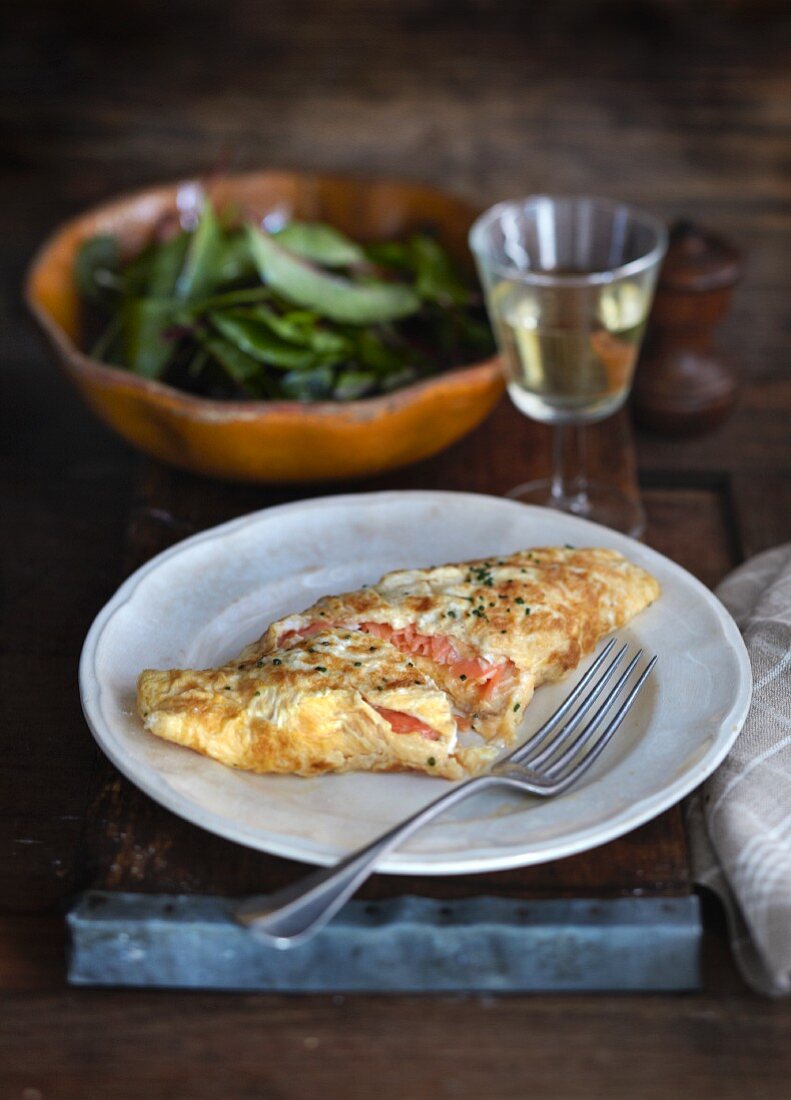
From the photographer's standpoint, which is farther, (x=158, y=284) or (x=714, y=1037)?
(x=158, y=284)

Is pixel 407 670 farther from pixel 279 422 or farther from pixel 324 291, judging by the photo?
pixel 324 291

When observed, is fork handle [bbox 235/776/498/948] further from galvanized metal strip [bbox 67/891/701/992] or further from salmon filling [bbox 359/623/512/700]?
salmon filling [bbox 359/623/512/700]

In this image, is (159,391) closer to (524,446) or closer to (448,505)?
(448,505)

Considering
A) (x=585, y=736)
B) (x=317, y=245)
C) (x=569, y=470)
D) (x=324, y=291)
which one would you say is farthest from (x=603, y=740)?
(x=317, y=245)

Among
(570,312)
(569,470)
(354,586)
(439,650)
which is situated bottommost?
(569,470)

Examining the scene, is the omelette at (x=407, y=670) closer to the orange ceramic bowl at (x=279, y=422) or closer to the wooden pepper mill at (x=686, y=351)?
the orange ceramic bowl at (x=279, y=422)

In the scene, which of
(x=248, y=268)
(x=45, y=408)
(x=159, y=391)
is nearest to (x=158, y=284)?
(x=248, y=268)

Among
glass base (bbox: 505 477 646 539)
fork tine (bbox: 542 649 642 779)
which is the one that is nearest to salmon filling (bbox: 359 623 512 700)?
fork tine (bbox: 542 649 642 779)
